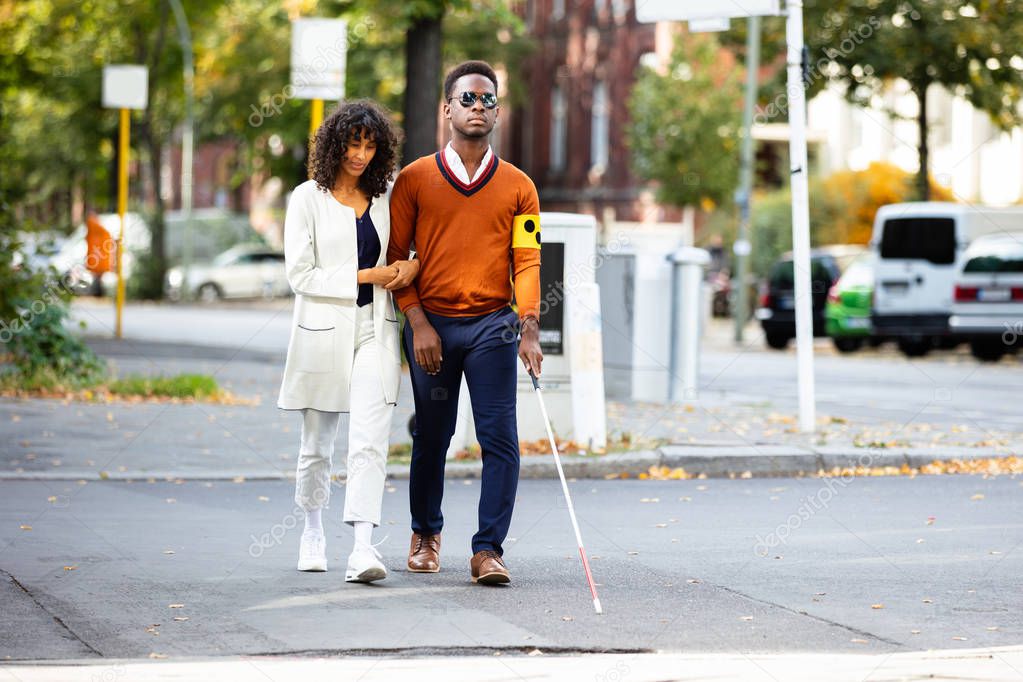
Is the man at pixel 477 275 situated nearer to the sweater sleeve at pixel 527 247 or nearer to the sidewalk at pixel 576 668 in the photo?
the sweater sleeve at pixel 527 247

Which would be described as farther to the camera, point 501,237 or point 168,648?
point 501,237

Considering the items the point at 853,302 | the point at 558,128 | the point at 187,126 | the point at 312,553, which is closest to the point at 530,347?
the point at 312,553

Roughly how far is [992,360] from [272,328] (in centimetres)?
1212

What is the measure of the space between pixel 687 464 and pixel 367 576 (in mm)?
Answer: 4609

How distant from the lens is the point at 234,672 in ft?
17.2

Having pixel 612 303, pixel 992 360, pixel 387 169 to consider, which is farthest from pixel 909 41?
pixel 387 169

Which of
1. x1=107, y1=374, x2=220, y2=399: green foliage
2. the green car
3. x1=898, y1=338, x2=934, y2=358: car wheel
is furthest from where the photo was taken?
the green car

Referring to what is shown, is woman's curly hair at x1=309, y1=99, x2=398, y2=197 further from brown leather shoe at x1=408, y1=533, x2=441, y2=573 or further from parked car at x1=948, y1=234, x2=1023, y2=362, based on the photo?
parked car at x1=948, y1=234, x2=1023, y2=362

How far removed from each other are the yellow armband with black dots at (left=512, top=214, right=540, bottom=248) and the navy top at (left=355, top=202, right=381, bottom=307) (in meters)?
0.53

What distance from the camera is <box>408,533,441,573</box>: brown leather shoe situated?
709 cm

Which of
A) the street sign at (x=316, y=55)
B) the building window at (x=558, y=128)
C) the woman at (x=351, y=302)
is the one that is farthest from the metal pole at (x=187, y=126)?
the woman at (x=351, y=302)

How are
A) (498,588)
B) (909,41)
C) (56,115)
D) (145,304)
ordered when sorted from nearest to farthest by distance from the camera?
(498,588) → (909,41) → (145,304) → (56,115)

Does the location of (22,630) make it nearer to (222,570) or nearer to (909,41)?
(222,570)

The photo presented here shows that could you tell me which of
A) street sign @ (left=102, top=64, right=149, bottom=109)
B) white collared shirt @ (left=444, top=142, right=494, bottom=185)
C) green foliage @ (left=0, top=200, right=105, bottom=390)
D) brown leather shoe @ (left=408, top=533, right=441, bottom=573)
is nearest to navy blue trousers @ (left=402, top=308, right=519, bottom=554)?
A: brown leather shoe @ (left=408, top=533, right=441, bottom=573)
